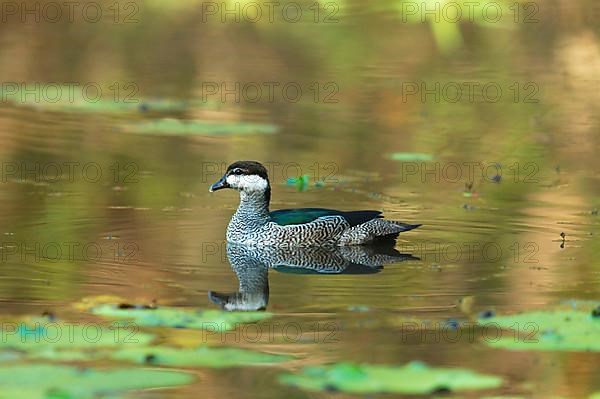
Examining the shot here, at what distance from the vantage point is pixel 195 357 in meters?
7.34

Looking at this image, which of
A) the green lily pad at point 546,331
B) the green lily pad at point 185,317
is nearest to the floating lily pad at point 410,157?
the green lily pad at point 546,331

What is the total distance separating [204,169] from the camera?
45.4 feet

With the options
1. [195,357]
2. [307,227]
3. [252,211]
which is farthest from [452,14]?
[195,357]

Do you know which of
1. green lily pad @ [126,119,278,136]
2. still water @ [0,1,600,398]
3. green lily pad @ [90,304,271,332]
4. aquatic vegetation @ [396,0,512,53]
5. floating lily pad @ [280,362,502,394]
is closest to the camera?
floating lily pad @ [280,362,502,394]

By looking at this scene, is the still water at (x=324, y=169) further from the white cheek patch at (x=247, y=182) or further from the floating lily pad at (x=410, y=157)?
the white cheek patch at (x=247, y=182)

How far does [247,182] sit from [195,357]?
176 inches

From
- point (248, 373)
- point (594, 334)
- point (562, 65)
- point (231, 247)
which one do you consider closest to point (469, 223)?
point (231, 247)

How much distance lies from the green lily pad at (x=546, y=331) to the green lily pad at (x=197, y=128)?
7110mm

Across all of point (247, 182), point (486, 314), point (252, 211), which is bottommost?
point (486, 314)

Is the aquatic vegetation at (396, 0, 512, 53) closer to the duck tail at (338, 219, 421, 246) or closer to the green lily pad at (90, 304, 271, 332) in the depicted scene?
the duck tail at (338, 219, 421, 246)

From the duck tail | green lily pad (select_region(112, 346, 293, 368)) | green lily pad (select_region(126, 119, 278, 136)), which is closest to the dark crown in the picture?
the duck tail

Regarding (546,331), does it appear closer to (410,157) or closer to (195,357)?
(195,357)

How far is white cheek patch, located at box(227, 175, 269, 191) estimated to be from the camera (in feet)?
38.4

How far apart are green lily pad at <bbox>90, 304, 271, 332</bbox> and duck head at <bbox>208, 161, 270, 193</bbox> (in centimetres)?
331
